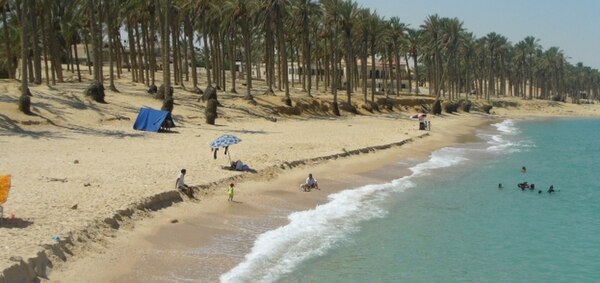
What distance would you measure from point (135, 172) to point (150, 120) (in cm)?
1361

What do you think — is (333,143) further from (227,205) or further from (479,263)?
(479,263)

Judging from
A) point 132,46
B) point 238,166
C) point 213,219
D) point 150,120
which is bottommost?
point 213,219

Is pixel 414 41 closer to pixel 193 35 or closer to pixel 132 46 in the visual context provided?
pixel 193 35

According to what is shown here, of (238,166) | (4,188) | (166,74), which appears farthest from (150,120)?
(4,188)

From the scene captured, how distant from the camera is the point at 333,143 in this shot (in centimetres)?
3756

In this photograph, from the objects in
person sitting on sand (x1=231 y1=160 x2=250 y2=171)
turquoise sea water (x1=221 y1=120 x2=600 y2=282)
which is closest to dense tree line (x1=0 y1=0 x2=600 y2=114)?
person sitting on sand (x1=231 y1=160 x2=250 y2=171)

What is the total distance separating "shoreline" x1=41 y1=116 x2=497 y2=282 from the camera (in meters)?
13.2

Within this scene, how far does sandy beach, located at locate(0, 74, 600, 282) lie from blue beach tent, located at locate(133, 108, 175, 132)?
1096mm

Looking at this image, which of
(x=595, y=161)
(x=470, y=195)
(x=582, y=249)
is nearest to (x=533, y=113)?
(x=595, y=161)

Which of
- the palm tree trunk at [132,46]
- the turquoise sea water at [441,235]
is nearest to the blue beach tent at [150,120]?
the turquoise sea water at [441,235]

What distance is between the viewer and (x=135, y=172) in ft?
72.9

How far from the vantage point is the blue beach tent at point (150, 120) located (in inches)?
1389

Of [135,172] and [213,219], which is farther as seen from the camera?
[135,172]

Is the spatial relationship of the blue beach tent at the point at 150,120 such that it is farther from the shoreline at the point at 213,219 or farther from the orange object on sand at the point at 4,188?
the orange object on sand at the point at 4,188
